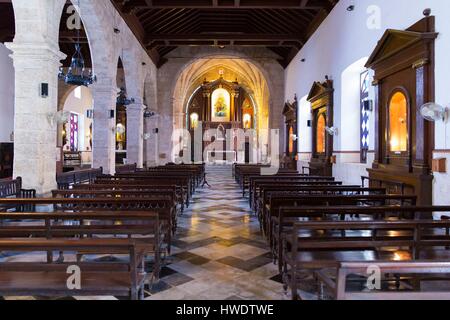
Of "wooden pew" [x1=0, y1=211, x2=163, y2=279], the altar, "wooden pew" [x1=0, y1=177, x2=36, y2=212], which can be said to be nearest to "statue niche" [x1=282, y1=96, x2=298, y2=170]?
the altar

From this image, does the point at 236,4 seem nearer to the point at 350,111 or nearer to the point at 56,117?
the point at 350,111

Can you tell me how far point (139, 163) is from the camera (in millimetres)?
14336

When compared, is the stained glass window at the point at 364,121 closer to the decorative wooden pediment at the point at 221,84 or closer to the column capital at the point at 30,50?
the column capital at the point at 30,50

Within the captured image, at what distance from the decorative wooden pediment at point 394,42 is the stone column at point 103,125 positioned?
6819 millimetres

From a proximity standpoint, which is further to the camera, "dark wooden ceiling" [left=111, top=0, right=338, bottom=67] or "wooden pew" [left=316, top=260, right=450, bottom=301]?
"dark wooden ceiling" [left=111, top=0, right=338, bottom=67]

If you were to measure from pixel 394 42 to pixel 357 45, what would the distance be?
7.51 ft

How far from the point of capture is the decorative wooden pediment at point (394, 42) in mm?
5730

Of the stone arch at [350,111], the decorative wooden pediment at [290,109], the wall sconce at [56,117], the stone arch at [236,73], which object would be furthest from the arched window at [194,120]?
the wall sconce at [56,117]

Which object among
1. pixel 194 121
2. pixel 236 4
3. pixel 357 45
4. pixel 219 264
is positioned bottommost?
pixel 219 264

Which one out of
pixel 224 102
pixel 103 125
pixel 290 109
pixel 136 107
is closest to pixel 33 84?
pixel 103 125

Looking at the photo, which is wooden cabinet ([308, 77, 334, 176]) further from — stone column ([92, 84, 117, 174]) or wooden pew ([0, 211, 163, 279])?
wooden pew ([0, 211, 163, 279])

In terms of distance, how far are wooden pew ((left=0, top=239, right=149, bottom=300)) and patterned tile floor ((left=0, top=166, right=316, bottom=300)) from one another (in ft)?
1.93

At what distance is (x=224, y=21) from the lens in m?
15.8

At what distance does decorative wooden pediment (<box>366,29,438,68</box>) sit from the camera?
5.73m
